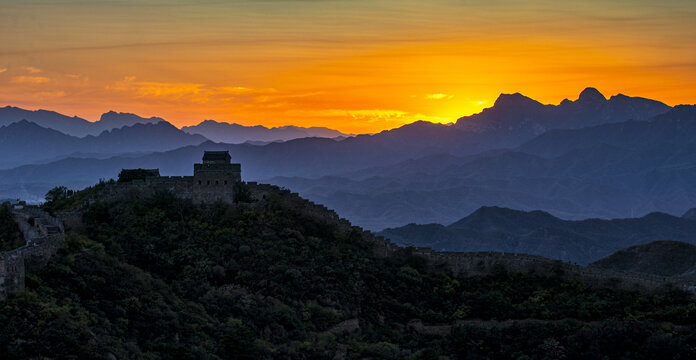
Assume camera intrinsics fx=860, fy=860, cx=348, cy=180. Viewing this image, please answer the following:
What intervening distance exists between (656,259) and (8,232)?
246 feet

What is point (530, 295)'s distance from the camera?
190ft

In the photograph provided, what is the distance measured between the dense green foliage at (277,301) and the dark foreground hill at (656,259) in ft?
139

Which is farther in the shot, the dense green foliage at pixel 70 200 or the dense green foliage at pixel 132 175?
the dense green foliage at pixel 132 175

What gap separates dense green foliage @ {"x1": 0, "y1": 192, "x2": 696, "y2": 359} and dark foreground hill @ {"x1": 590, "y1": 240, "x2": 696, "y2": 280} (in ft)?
139

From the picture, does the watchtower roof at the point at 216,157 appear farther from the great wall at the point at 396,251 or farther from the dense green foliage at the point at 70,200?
the dense green foliage at the point at 70,200

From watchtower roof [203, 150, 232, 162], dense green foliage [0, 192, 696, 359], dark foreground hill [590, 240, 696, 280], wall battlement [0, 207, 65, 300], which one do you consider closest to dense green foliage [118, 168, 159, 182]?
dense green foliage [0, 192, 696, 359]

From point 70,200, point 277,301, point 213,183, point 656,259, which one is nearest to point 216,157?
point 213,183

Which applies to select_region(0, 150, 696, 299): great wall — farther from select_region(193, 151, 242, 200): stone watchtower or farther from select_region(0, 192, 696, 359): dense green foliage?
select_region(0, 192, 696, 359): dense green foliage

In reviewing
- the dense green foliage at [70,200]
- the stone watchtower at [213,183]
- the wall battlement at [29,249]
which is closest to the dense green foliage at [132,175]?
the dense green foliage at [70,200]

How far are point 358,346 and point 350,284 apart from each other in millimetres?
9449

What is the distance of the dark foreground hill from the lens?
96875 mm

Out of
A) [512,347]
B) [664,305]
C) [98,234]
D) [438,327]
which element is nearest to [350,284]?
[438,327]

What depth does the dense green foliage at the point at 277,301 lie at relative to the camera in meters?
39.8

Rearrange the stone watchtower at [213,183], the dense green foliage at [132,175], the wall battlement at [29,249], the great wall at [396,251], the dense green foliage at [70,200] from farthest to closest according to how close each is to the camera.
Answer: the dense green foliage at [132,175] < the stone watchtower at [213,183] < the dense green foliage at [70,200] < the great wall at [396,251] < the wall battlement at [29,249]
